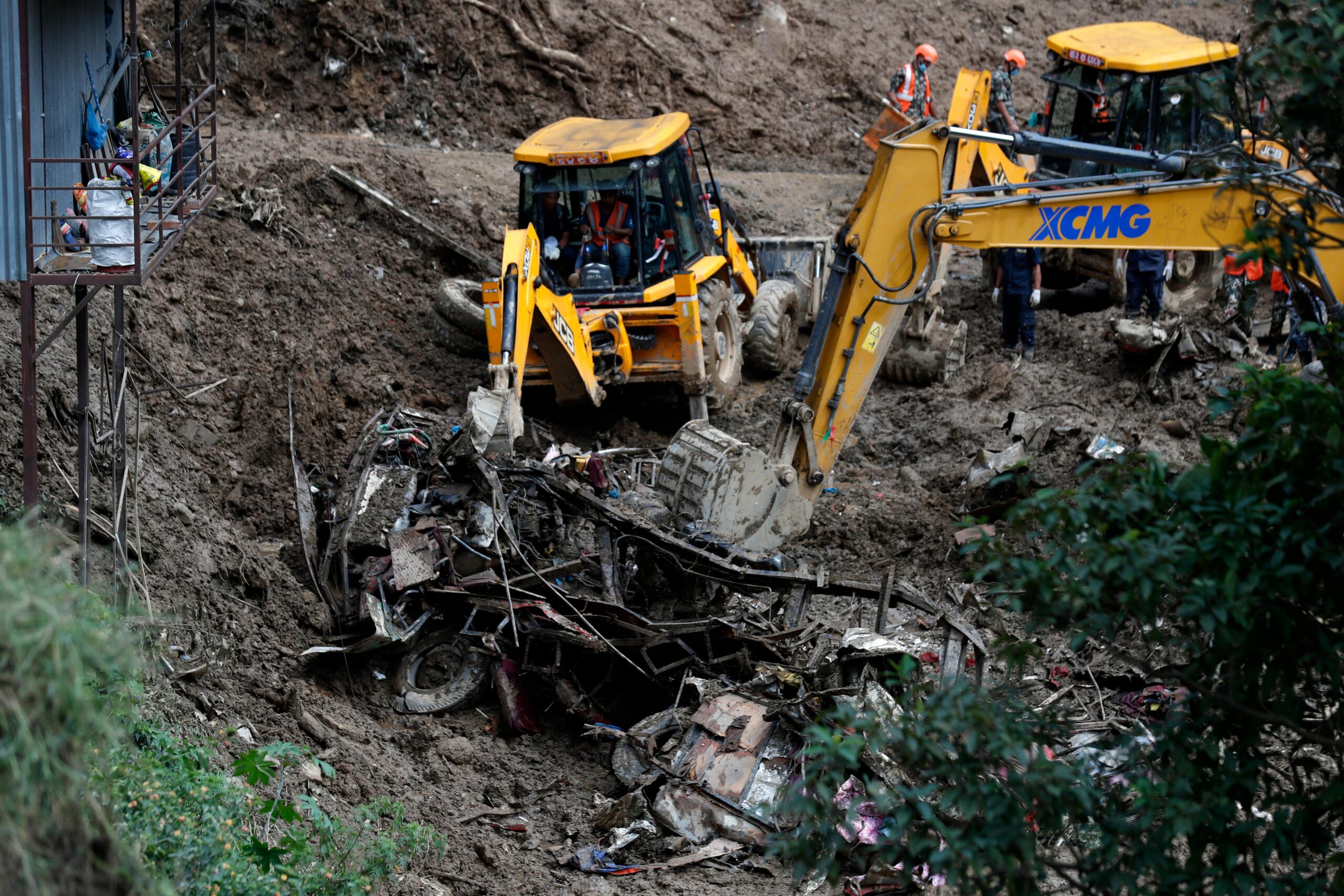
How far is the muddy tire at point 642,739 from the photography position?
6590 millimetres

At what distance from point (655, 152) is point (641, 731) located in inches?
214

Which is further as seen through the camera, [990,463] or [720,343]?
[720,343]

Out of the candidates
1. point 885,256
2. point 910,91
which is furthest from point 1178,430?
point 910,91

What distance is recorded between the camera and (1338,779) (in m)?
3.68

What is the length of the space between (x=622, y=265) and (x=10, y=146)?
5.55 m

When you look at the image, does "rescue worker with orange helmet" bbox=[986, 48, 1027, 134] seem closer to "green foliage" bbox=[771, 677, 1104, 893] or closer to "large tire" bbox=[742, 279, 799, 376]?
"large tire" bbox=[742, 279, 799, 376]

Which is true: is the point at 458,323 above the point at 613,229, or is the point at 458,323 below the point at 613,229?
below

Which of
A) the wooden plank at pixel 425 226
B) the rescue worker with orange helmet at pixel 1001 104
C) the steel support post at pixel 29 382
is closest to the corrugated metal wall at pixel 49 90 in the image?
the steel support post at pixel 29 382

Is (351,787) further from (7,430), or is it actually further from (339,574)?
(7,430)

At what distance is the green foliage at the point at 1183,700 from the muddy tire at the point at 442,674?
12.9ft

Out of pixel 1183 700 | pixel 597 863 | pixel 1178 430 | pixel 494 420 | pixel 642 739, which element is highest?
pixel 1183 700

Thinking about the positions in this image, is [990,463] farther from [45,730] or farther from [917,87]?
[45,730]

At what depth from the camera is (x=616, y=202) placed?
1062 centimetres

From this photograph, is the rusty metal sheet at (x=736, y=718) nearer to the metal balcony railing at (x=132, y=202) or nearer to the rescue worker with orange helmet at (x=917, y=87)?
the metal balcony railing at (x=132, y=202)
